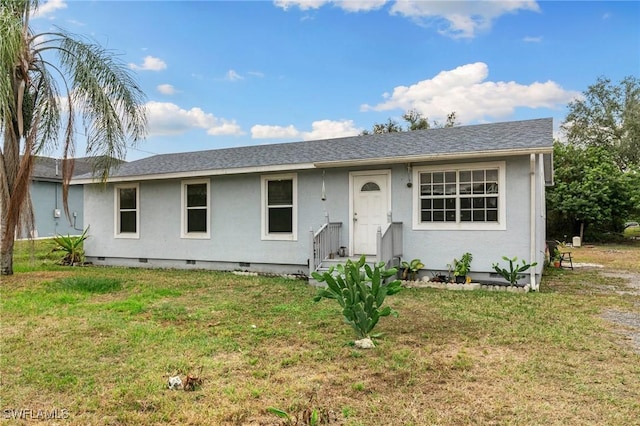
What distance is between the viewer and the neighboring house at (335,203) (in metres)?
8.01

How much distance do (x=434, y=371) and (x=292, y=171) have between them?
6900mm

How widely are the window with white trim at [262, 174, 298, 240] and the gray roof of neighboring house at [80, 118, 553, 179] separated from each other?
0.52 metres

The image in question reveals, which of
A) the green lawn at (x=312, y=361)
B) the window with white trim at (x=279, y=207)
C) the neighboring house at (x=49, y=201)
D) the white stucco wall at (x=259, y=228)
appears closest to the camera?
the green lawn at (x=312, y=361)

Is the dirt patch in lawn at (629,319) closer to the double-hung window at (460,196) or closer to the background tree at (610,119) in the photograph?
the double-hung window at (460,196)

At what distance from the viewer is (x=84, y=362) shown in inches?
154

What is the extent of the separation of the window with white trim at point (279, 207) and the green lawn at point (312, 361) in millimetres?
3166

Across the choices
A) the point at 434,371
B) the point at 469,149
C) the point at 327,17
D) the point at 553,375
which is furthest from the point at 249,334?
the point at 327,17

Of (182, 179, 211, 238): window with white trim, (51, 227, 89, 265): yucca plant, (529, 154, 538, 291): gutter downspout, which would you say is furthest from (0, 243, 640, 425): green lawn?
(51, 227, 89, 265): yucca plant

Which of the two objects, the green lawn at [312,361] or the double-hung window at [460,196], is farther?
the double-hung window at [460,196]

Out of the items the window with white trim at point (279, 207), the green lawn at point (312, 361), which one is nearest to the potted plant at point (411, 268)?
the green lawn at point (312, 361)

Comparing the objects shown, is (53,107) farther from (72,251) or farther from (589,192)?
(589,192)


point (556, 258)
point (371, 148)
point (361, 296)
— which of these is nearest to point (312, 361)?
point (361, 296)

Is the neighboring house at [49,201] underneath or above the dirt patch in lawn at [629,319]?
above

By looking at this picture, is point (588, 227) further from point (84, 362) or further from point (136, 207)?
point (84, 362)
